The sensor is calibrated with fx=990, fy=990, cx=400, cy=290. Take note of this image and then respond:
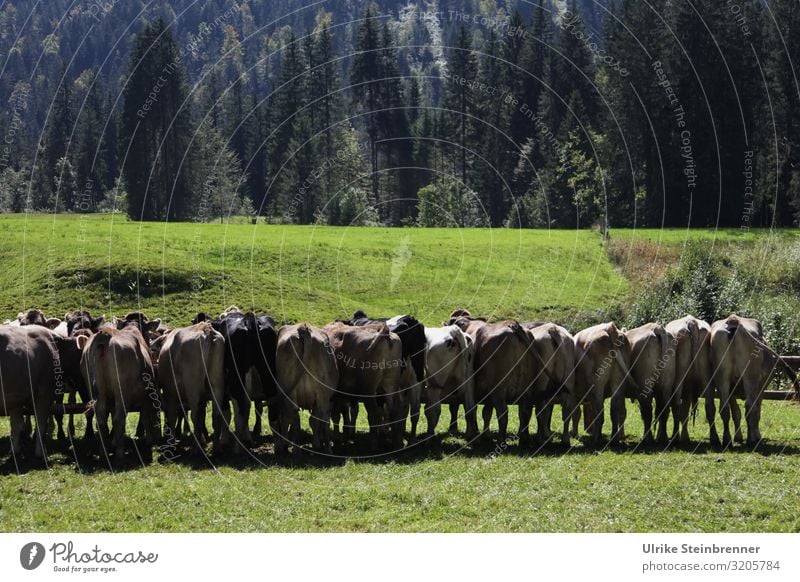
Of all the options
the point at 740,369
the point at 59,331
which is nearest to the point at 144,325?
the point at 59,331

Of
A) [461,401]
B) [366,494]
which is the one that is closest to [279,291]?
[461,401]

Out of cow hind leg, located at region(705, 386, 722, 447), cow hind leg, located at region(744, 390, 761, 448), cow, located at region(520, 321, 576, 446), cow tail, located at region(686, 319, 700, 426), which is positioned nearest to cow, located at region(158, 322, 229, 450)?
cow, located at region(520, 321, 576, 446)

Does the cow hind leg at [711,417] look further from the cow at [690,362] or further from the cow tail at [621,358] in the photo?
the cow tail at [621,358]

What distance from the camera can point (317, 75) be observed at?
86.6 meters

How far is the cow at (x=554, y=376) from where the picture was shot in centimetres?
2066

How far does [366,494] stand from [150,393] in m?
5.92

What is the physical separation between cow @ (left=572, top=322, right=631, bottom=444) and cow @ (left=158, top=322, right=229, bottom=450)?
7.57 meters

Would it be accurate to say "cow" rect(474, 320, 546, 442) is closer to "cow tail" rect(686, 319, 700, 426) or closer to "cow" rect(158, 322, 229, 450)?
"cow tail" rect(686, 319, 700, 426)

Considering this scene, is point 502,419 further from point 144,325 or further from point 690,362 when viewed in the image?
point 144,325

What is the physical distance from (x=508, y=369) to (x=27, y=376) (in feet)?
31.2

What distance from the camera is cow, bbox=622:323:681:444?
67.6 feet

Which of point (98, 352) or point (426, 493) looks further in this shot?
point (98, 352)

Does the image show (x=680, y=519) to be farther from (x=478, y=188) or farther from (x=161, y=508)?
(x=478, y=188)

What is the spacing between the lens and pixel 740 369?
20.3m
